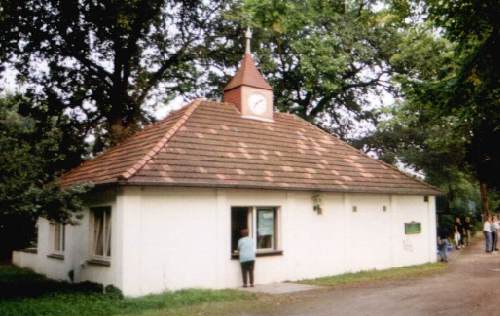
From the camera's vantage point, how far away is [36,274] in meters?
19.6

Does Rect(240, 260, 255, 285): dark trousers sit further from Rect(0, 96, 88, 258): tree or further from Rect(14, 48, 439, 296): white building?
Answer: Rect(0, 96, 88, 258): tree

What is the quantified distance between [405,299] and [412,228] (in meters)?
8.31

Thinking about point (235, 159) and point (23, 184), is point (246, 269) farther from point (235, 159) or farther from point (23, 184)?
point (23, 184)

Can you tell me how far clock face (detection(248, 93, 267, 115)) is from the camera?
19.8 m

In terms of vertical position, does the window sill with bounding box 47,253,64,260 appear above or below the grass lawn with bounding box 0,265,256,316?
above

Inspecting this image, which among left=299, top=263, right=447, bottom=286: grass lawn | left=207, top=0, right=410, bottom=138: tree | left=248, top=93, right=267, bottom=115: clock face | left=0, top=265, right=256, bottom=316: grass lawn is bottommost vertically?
left=0, top=265, right=256, bottom=316: grass lawn

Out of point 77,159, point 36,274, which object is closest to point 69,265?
point 36,274

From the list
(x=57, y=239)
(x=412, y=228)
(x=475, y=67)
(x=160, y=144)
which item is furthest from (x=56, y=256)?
(x=475, y=67)

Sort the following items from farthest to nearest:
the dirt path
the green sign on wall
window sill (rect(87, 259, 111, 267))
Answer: the green sign on wall
window sill (rect(87, 259, 111, 267))
the dirt path

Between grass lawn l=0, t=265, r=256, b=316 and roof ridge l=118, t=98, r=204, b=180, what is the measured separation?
3052 mm

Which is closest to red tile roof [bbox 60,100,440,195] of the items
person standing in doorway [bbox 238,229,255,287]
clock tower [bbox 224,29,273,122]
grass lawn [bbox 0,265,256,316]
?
clock tower [bbox 224,29,273,122]

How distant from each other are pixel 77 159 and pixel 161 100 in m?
5.54

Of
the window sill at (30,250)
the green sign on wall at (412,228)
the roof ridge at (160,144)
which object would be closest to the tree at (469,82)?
the roof ridge at (160,144)

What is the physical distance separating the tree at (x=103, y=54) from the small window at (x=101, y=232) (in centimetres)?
687
